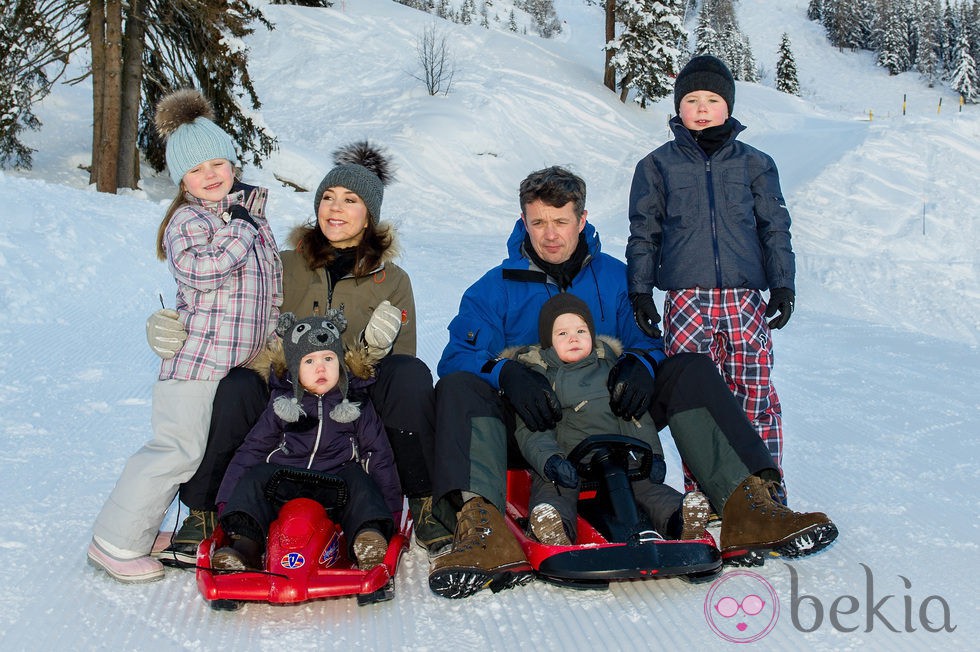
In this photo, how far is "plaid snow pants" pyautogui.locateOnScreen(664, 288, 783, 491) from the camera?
2932 mm

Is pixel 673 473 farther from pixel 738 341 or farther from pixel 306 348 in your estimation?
pixel 306 348

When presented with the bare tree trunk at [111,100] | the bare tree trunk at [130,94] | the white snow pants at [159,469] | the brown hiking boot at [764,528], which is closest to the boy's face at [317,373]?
the white snow pants at [159,469]

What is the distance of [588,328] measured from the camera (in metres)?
2.73

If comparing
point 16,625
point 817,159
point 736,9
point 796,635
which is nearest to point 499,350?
point 796,635

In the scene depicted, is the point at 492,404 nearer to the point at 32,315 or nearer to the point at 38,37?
the point at 32,315

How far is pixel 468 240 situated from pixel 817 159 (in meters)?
7.42

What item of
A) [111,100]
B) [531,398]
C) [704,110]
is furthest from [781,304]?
[111,100]

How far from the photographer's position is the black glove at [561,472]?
234cm

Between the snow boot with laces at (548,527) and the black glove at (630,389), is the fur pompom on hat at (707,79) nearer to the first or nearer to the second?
the black glove at (630,389)

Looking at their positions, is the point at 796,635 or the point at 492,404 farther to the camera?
the point at 492,404

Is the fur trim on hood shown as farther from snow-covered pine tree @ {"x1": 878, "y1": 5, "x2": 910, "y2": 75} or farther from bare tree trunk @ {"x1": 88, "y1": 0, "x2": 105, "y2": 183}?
snow-covered pine tree @ {"x1": 878, "y1": 5, "x2": 910, "y2": 75}

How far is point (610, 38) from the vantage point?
24312mm

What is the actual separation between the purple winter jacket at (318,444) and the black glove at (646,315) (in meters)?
0.99

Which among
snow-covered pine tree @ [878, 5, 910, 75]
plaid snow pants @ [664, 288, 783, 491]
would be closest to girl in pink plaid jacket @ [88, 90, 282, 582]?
plaid snow pants @ [664, 288, 783, 491]
